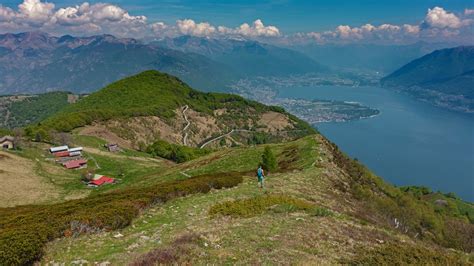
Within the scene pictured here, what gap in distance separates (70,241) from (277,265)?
11298 mm

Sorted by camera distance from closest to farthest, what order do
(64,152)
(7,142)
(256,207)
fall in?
(256,207) → (64,152) → (7,142)

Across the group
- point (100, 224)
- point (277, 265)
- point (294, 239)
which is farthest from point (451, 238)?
point (100, 224)

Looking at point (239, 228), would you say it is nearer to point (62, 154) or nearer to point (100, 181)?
point (100, 181)

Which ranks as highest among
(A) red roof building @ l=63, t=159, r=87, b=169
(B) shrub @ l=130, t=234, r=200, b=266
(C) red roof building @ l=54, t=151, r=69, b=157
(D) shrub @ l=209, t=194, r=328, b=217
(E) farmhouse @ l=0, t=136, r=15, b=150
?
(B) shrub @ l=130, t=234, r=200, b=266

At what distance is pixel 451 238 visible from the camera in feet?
115

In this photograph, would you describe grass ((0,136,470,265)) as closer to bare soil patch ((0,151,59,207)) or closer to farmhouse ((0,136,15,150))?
bare soil patch ((0,151,59,207))

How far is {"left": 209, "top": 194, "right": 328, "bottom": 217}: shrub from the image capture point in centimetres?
2200

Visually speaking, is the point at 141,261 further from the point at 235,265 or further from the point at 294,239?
the point at 294,239

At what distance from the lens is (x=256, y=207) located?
22.9m

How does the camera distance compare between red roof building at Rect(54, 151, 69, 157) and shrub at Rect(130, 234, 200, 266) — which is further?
red roof building at Rect(54, 151, 69, 157)

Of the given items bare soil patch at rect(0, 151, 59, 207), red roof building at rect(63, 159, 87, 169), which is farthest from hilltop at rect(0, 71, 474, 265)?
red roof building at rect(63, 159, 87, 169)

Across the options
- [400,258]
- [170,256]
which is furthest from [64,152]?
[400,258]

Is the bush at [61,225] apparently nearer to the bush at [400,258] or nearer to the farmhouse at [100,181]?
the bush at [400,258]

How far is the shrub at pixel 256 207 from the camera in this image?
21995 mm
